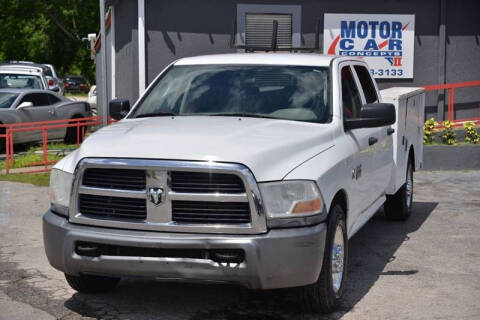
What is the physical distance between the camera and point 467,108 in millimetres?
18484

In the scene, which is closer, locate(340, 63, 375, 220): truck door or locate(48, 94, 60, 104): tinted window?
locate(340, 63, 375, 220): truck door

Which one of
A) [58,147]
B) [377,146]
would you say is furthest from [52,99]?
[377,146]

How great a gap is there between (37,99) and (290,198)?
56.1 ft

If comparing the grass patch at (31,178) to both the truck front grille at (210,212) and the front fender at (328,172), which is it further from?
the truck front grille at (210,212)

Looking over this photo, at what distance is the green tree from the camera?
61781 millimetres

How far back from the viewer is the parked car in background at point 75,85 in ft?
206

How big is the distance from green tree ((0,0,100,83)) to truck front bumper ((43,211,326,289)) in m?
57.4

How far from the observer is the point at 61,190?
621cm

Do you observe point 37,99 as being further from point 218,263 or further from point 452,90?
point 218,263

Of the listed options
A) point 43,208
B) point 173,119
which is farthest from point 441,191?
point 173,119

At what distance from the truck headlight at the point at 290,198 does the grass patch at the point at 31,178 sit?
8889 millimetres

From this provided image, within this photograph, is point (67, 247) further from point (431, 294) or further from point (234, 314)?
point (431, 294)

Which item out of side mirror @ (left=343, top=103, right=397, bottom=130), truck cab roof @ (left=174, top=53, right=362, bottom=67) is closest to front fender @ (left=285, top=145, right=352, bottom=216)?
side mirror @ (left=343, top=103, right=397, bottom=130)

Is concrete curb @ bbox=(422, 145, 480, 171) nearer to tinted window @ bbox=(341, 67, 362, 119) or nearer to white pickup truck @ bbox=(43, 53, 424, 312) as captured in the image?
tinted window @ bbox=(341, 67, 362, 119)
